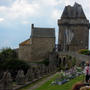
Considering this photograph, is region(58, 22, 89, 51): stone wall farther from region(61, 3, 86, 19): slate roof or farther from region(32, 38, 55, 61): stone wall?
region(32, 38, 55, 61): stone wall

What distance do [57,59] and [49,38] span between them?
6242mm

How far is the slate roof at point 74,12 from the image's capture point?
303 feet

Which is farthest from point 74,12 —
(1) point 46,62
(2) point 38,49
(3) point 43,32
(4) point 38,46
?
(1) point 46,62

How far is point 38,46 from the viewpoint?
8138 centimetres

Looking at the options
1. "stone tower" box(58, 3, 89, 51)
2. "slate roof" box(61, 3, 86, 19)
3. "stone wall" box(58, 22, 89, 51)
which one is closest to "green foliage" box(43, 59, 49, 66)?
"stone tower" box(58, 3, 89, 51)

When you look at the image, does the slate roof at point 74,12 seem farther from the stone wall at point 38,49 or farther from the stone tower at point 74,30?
the stone wall at point 38,49

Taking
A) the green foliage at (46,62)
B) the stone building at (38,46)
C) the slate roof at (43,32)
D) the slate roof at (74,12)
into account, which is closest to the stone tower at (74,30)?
the slate roof at (74,12)

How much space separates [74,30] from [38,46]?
49.6 feet

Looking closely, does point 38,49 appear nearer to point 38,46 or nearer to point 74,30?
point 38,46

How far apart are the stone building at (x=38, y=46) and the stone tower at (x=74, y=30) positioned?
8.53m

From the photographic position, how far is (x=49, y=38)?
3179 inches

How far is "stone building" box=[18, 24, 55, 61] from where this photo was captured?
80.9 metres

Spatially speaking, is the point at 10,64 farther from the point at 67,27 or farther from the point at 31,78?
the point at 67,27

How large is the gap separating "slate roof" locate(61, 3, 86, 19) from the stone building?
44.5 ft
